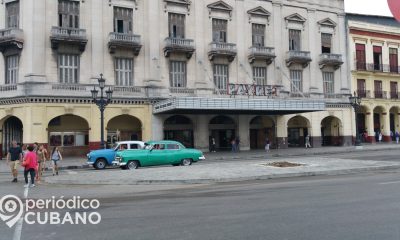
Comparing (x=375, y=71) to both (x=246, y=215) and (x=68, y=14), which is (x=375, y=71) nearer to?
(x=68, y=14)

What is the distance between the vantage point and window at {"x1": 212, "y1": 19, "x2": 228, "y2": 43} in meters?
40.3

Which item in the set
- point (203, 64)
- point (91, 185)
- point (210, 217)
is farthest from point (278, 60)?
point (210, 217)

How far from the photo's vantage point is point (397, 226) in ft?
25.1

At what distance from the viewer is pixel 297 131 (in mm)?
46812

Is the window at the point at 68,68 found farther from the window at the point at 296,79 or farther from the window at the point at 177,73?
the window at the point at 296,79

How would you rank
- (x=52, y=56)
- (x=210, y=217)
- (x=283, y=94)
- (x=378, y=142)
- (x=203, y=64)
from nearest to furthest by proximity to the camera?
1. (x=210, y=217)
2. (x=52, y=56)
3. (x=203, y=64)
4. (x=283, y=94)
5. (x=378, y=142)

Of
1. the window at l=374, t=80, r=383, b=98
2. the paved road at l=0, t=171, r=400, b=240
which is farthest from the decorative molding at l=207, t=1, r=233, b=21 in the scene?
the paved road at l=0, t=171, r=400, b=240

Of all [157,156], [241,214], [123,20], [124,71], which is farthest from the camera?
[123,20]

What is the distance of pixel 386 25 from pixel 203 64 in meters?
28.2

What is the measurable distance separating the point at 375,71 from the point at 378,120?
23.9ft

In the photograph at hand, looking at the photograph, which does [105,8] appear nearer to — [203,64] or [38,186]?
[203,64]

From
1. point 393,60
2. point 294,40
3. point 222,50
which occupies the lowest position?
point 222,50

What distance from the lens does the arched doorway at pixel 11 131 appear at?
3481 centimetres

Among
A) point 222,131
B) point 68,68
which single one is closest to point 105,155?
point 68,68
